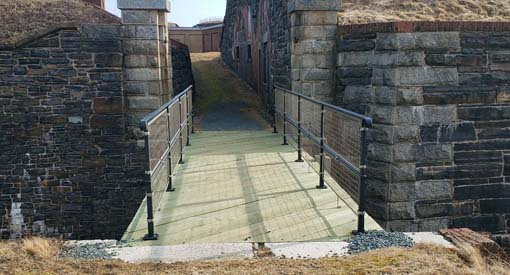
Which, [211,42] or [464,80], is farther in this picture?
[211,42]

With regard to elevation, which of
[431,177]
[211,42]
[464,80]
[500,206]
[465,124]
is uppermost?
[211,42]

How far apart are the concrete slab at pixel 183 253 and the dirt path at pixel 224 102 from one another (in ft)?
28.7

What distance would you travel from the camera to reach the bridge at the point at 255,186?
201 inches

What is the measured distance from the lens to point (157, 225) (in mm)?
5473

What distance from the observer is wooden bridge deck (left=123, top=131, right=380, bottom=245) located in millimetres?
5145

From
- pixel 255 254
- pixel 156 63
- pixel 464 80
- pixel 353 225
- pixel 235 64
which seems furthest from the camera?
pixel 235 64

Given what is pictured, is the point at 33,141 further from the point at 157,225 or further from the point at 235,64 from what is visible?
the point at 235,64

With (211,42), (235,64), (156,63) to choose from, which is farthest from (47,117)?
(211,42)

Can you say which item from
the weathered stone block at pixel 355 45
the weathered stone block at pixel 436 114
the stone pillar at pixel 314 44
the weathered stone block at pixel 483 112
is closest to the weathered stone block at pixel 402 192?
the weathered stone block at pixel 436 114

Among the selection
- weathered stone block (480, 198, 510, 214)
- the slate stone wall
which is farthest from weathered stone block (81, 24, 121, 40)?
weathered stone block (480, 198, 510, 214)

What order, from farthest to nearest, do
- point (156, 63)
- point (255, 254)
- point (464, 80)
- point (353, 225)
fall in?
point (156, 63) → point (464, 80) → point (353, 225) → point (255, 254)

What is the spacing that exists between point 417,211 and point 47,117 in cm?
907

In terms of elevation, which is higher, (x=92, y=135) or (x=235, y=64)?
(x=235, y=64)

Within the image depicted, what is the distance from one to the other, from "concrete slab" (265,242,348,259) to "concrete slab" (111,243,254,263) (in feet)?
0.94
